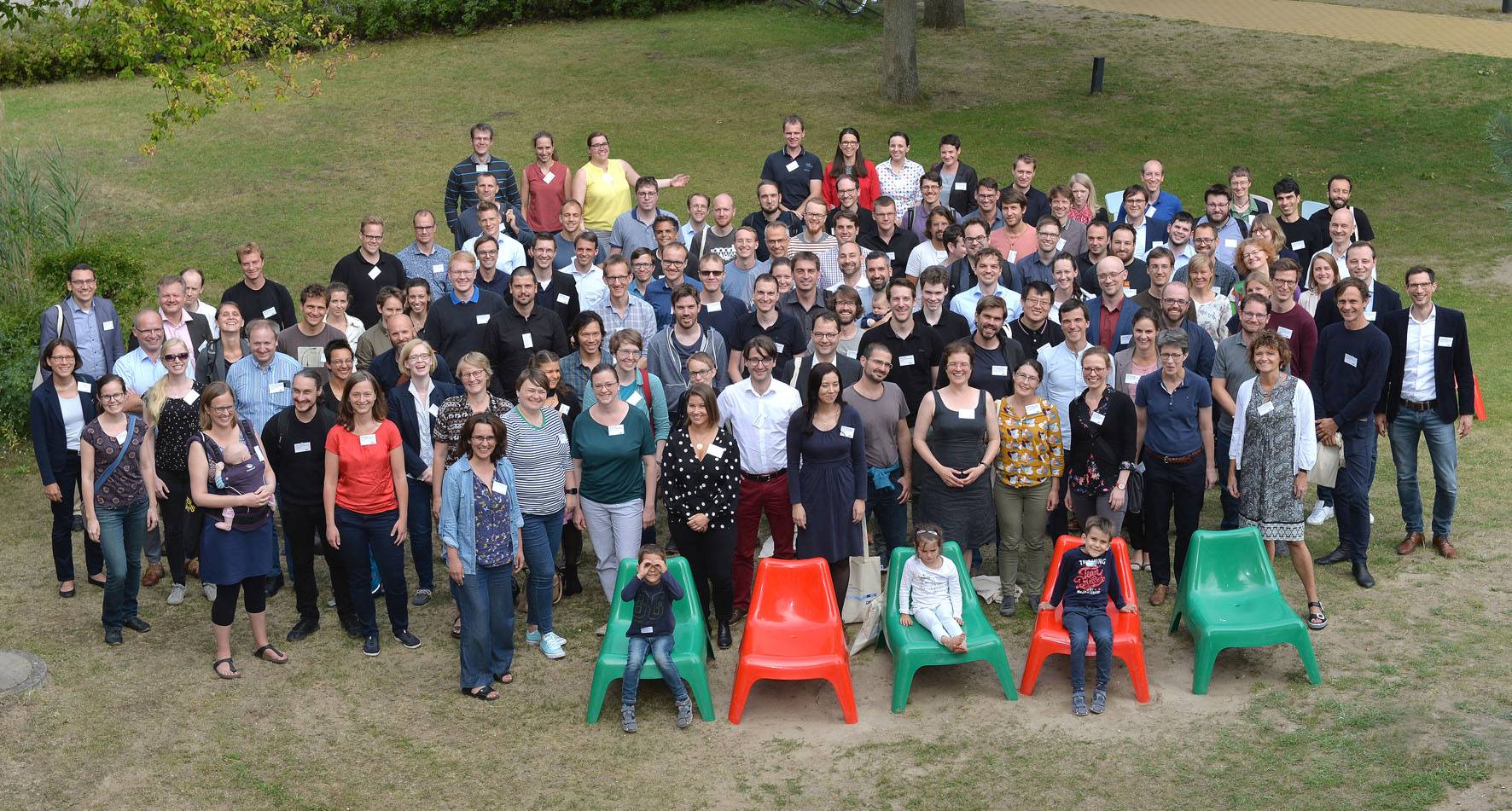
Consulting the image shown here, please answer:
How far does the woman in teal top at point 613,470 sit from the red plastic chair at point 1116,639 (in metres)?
2.36

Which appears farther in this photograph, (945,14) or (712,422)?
(945,14)

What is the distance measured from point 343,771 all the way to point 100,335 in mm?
4477

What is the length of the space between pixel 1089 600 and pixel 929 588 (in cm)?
85

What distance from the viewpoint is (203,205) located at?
16.0 metres

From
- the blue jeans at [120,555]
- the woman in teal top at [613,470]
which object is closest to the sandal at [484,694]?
the woman in teal top at [613,470]

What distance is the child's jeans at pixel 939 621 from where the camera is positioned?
275 inches

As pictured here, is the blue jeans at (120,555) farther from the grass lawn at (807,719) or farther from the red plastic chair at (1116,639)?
the red plastic chair at (1116,639)

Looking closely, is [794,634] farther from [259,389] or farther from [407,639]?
[259,389]

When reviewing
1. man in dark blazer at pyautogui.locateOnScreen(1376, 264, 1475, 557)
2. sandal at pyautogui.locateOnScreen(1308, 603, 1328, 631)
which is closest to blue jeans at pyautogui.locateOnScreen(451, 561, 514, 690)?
sandal at pyautogui.locateOnScreen(1308, 603, 1328, 631)

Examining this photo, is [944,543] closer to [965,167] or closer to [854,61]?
[965,167]

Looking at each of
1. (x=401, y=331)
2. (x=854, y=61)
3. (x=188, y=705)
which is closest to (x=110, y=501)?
(x=188, y=705)

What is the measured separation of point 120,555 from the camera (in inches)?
298

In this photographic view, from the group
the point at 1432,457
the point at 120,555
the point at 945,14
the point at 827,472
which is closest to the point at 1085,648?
the point at 827,472

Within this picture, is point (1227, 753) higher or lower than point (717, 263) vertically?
lower
